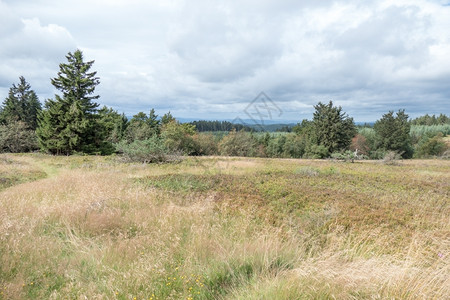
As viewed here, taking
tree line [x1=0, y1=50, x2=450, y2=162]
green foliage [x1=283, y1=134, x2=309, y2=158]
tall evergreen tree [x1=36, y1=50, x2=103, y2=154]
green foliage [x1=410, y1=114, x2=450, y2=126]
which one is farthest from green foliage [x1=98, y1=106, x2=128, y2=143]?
green foliage [x1=410, y1=114, x2=450, y2=126]

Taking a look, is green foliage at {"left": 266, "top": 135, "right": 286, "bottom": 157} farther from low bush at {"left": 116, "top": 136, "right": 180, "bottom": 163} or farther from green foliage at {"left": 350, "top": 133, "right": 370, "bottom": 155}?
low bush at {"left": 116, "top": 136, "right": 180, "bottom": 163}

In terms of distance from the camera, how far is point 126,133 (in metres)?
49.3

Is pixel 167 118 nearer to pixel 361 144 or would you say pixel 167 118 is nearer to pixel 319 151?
pixel 319 151

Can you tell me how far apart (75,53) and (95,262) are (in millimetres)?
37277

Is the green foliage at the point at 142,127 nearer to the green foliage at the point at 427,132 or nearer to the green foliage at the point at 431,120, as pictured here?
the green foliage at the point at 427,132

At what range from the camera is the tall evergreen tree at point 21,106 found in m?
44.9

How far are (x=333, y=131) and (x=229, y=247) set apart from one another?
51.3 meters

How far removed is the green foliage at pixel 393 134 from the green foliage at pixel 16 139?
67562mm

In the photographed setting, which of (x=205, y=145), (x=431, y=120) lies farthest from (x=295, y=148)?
(x=431, y=120)

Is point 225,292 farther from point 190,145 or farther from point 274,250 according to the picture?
point 190,145

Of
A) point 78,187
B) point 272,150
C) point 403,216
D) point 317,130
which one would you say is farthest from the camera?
point 272,150

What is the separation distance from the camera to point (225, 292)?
312 cm

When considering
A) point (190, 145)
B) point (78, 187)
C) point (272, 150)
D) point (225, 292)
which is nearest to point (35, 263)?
point (225, 292)

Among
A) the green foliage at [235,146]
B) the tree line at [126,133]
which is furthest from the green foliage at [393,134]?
the green foliage at [235,146]
